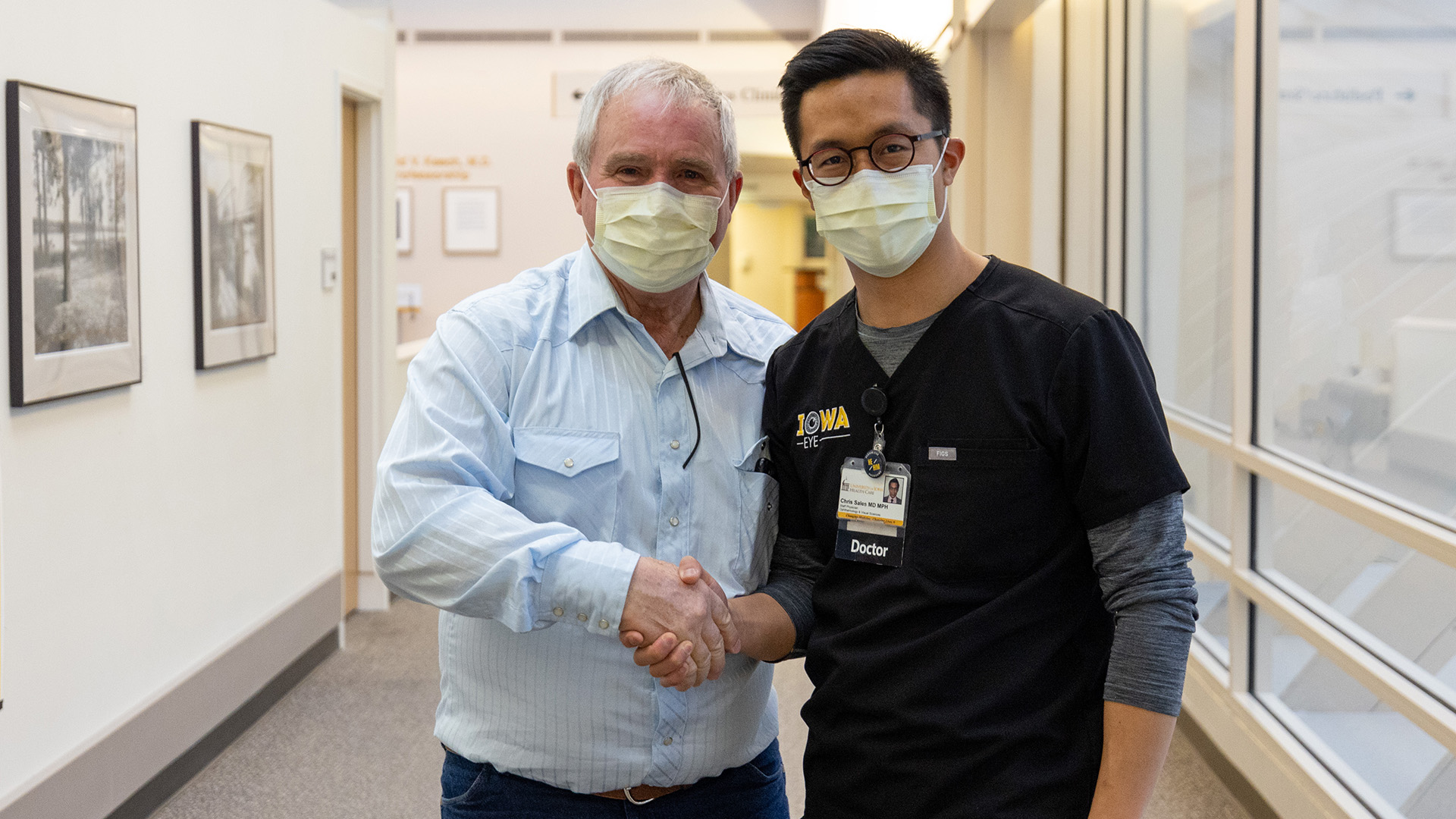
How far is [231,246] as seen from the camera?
4074 mm

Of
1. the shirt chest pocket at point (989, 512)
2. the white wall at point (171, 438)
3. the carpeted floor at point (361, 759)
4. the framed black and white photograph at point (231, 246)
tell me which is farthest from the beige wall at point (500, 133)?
the shirt chest pocket at point (989, 512)

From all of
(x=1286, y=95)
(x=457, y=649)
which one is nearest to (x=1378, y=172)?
(x=1286, y=95)

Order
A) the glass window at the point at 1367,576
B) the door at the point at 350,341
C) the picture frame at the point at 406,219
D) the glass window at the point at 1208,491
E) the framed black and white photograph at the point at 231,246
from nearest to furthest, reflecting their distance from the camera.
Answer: the glass window at the point at 1367,576, the framed black and white photograph at the point at 231,246, the glass window at the point at 1208,491, the door at the point at 350,341, the picture frame at the point at 406,219

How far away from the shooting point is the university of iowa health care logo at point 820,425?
1493 millimetres

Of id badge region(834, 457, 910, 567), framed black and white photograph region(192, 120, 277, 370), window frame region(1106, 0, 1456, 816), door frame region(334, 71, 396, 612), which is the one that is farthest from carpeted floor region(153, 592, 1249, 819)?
id badge region(834, 457, 910, 567)

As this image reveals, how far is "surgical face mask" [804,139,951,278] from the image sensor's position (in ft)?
4.75

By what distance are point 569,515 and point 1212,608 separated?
3378 mm

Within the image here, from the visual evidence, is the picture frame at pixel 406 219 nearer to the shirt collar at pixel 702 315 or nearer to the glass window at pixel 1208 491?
the glass window at pixel 1208 491

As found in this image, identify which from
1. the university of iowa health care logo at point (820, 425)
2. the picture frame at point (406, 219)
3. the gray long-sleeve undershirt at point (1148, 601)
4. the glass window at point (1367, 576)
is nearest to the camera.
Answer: the gray long-sleeve undershirt at point (1148, 601)

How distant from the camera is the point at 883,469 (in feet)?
4.69

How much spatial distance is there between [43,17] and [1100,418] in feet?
9.40

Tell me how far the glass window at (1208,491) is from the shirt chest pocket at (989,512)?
8.76ft

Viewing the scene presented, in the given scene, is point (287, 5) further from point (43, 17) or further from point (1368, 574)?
point (1368, 574)

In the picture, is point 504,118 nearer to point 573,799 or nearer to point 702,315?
point 702,315
